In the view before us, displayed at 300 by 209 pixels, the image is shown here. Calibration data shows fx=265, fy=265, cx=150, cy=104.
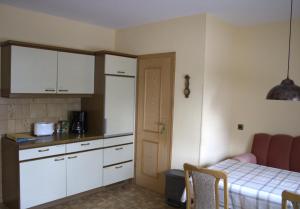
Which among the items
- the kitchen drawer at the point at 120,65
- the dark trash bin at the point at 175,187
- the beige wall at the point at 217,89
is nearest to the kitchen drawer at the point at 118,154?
the dark trash bin at the point at 175,187

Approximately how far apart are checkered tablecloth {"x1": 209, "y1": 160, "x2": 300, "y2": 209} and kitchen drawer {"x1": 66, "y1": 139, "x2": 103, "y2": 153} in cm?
170

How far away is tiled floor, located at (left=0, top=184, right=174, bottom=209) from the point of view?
136 inches

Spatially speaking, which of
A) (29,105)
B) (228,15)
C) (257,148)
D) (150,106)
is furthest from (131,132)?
(228,15)

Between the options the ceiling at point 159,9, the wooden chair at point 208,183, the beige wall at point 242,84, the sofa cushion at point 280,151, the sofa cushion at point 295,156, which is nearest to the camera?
the wooden chair at point 208,183

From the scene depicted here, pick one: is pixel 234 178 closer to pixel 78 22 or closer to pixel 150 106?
pixel 150 106

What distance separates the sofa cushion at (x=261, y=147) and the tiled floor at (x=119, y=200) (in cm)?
141

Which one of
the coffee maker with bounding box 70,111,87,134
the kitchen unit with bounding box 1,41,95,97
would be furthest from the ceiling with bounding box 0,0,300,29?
the coffee maker with bounding box 70,111,87,134

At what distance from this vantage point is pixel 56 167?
3.31 m

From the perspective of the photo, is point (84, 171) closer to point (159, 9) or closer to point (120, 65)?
point (120, 65)

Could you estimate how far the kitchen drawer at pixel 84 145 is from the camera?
3442 mm

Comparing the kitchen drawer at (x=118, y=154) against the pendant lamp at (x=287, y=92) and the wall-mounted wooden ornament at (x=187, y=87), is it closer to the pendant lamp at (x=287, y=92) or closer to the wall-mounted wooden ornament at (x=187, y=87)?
the wall-mounted wooden ornament at (x=187, y=87)

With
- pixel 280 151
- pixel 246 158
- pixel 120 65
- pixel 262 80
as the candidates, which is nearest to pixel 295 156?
pixel 280 151

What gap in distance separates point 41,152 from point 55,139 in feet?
0.85

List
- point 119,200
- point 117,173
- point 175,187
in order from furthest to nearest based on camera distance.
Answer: point 117,173 → point 119,200 → point 175,187
